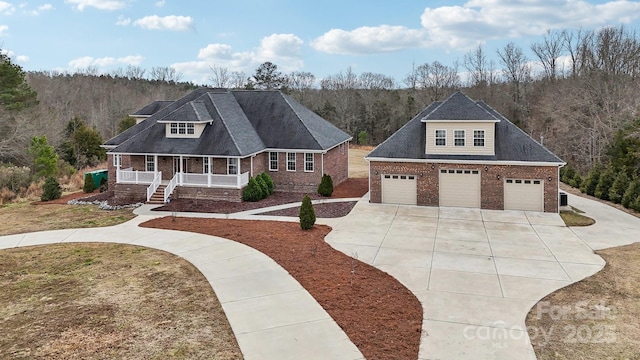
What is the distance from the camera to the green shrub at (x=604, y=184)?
24.2 m

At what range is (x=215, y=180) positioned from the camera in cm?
2372

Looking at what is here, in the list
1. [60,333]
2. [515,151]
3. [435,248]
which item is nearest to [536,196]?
[515,151]

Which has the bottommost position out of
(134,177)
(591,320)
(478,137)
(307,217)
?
(591,320)

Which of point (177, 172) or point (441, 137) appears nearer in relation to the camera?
point (441, 137)

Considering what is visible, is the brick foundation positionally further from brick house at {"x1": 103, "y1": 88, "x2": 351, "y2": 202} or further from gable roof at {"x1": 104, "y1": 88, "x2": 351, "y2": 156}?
gable roof at {"x1": 104, "y1": 88, "x2": 351, "y2": 156}

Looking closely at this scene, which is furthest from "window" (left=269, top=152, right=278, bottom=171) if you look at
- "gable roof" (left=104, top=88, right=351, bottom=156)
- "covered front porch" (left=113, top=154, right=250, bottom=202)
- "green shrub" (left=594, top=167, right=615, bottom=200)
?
"green shrub" (left=594, top=167, right=615, bottom=200)

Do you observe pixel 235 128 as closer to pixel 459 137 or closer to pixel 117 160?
pixel 117 160

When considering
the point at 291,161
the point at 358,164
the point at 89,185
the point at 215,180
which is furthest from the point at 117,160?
the point at 358,164

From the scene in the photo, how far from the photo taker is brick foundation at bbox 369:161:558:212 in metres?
20.1

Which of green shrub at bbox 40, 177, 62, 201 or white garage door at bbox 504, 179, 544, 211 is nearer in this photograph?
white garage door at bbox 504, 179, 544, 211

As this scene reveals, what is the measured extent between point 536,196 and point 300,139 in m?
13.3

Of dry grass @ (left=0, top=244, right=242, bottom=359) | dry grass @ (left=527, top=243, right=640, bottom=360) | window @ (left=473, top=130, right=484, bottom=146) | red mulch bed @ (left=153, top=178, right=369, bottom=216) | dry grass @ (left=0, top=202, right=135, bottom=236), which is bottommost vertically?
dry grass @ (left=527, top=243, right=640, bottom=360)

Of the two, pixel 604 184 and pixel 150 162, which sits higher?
pixel 150 162

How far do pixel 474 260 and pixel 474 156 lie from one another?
899cm
